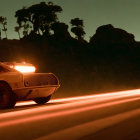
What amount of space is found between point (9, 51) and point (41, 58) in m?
4.95

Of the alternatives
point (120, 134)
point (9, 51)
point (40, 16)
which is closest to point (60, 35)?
point (40, 16)

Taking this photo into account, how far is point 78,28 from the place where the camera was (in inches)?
3728

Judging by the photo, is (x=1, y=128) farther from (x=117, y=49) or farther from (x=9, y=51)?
(x=117, y=49)

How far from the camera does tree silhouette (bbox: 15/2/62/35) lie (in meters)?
84.9

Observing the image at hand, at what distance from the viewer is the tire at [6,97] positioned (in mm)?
11367

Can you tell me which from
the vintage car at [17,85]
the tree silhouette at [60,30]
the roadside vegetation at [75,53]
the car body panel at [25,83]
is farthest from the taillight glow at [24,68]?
the tree silhouette at [60,30]

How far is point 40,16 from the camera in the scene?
86.1 m

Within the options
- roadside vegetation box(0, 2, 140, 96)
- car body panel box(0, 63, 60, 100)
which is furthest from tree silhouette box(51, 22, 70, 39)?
car body panel box(0, 63, 60, 100)

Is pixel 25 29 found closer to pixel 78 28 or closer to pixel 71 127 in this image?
pixel 78 28

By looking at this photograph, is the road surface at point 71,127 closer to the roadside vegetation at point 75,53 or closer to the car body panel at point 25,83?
the car body panel at point 25,83

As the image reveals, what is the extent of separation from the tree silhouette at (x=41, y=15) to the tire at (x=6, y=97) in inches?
2837

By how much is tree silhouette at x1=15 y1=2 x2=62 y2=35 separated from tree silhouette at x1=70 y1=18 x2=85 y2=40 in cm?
851

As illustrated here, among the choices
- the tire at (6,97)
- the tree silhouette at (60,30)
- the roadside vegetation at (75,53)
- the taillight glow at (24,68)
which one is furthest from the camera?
the tree silhouette at (60,30)

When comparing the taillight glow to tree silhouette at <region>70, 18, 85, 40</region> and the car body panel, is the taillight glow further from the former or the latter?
tree silhouette at <region>70, 18, 85, 40</region>
